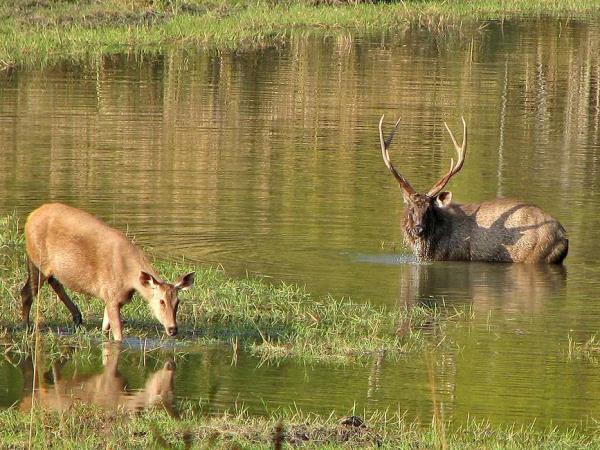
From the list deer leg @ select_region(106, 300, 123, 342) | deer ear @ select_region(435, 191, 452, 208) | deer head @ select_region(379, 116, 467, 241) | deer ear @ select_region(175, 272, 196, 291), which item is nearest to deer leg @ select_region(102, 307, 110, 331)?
deer leg @ select_region(106, 300, 123, 342)

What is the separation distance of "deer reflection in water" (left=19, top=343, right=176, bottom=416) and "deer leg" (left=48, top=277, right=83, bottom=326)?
0.80m

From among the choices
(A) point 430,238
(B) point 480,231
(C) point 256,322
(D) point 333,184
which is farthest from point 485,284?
(D) point 333,184

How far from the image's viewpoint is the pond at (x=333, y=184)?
9820 mm

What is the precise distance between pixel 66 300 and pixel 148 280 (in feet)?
3.52

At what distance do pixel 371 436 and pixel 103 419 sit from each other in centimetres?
145

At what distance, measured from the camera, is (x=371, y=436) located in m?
8.27

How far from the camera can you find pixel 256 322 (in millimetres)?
11383

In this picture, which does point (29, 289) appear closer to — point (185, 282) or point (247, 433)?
point (185, 282)

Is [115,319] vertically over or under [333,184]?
under

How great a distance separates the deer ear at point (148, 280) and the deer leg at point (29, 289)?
106 cm

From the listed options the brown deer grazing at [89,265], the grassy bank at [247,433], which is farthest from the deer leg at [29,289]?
the grassy bank at [247,433]

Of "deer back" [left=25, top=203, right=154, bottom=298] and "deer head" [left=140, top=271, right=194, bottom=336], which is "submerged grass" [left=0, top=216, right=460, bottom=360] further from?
"deer head" [left=140, top=271, right=194, bottom=336]

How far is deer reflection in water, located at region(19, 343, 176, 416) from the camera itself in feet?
29.8

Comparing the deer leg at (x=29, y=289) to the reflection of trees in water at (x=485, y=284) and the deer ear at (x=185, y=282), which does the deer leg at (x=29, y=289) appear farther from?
the reflection of trees in water at (x=485, y=284)
